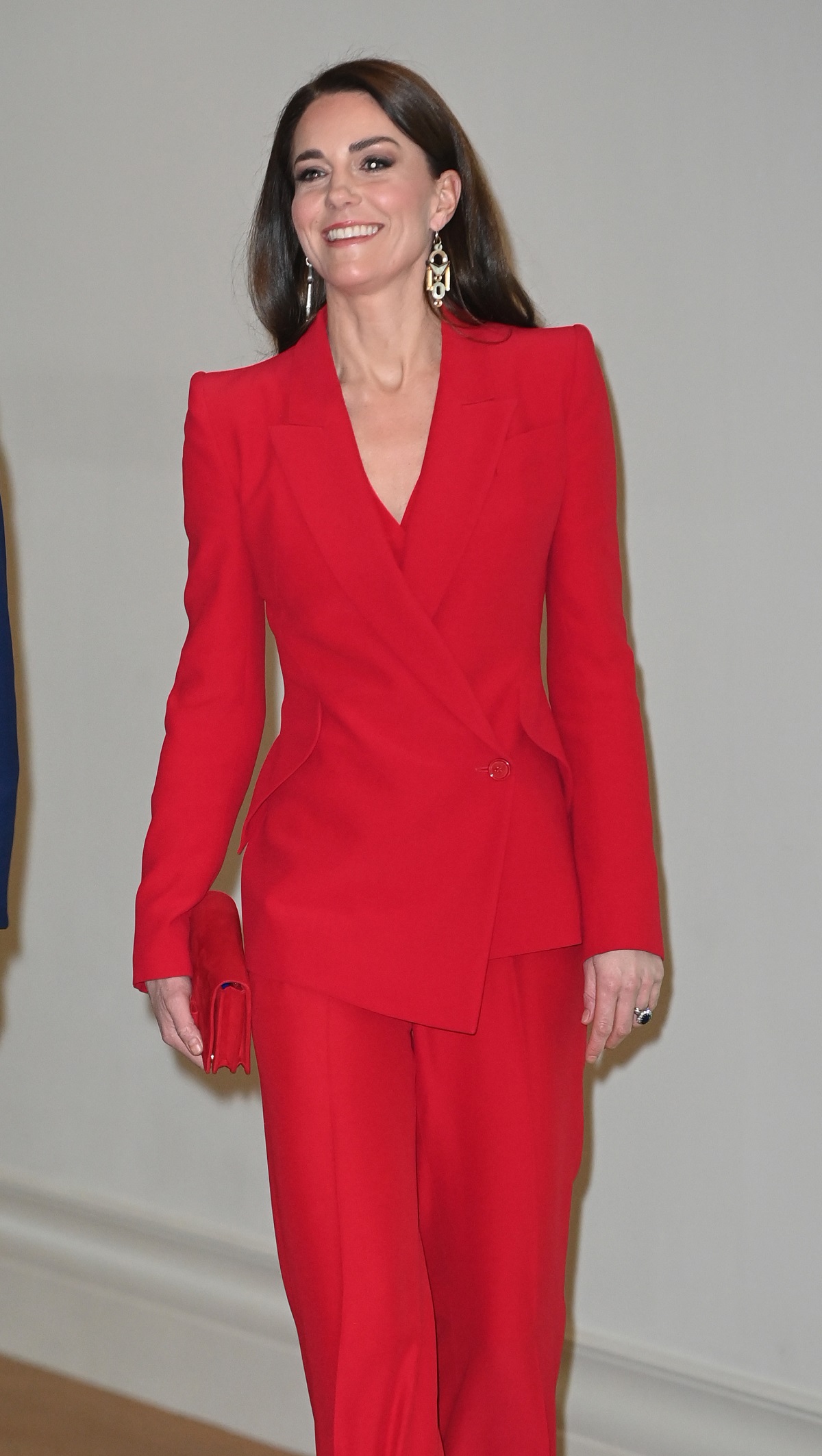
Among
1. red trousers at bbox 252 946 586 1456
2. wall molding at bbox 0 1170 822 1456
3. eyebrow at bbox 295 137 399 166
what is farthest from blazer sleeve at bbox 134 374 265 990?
wall molding at bbox 0 1170 822 1456

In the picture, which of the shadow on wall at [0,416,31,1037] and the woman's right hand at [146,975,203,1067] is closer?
the woman's right hand at [146,975,203,1067]

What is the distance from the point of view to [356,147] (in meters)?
1.70

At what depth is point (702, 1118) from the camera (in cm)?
240

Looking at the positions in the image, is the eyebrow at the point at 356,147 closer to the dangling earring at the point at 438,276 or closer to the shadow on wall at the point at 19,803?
the dangling earring at the point at 438,276

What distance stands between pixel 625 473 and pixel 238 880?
1.04 meters

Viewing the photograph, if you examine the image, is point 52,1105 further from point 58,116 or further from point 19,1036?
point 58,116

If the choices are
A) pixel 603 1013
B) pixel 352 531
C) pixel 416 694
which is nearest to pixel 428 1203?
pixel 603 1013

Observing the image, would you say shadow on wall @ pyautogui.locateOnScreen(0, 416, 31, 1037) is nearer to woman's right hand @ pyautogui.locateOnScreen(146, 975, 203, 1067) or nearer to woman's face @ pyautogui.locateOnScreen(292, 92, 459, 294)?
woman's right hand @ pyautogui.locateOnScreen(146, 975, 203, 1067)

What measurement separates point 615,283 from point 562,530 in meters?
0.75

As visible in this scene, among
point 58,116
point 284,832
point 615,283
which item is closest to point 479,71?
point 615,283

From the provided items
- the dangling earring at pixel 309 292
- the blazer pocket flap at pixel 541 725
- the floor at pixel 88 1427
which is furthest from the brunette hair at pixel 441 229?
the floor at pixel 88 1427

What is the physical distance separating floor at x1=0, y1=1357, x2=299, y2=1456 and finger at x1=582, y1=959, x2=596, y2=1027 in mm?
1434

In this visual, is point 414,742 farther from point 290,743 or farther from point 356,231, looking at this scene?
point 356,231

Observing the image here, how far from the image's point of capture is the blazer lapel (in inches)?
65.1
